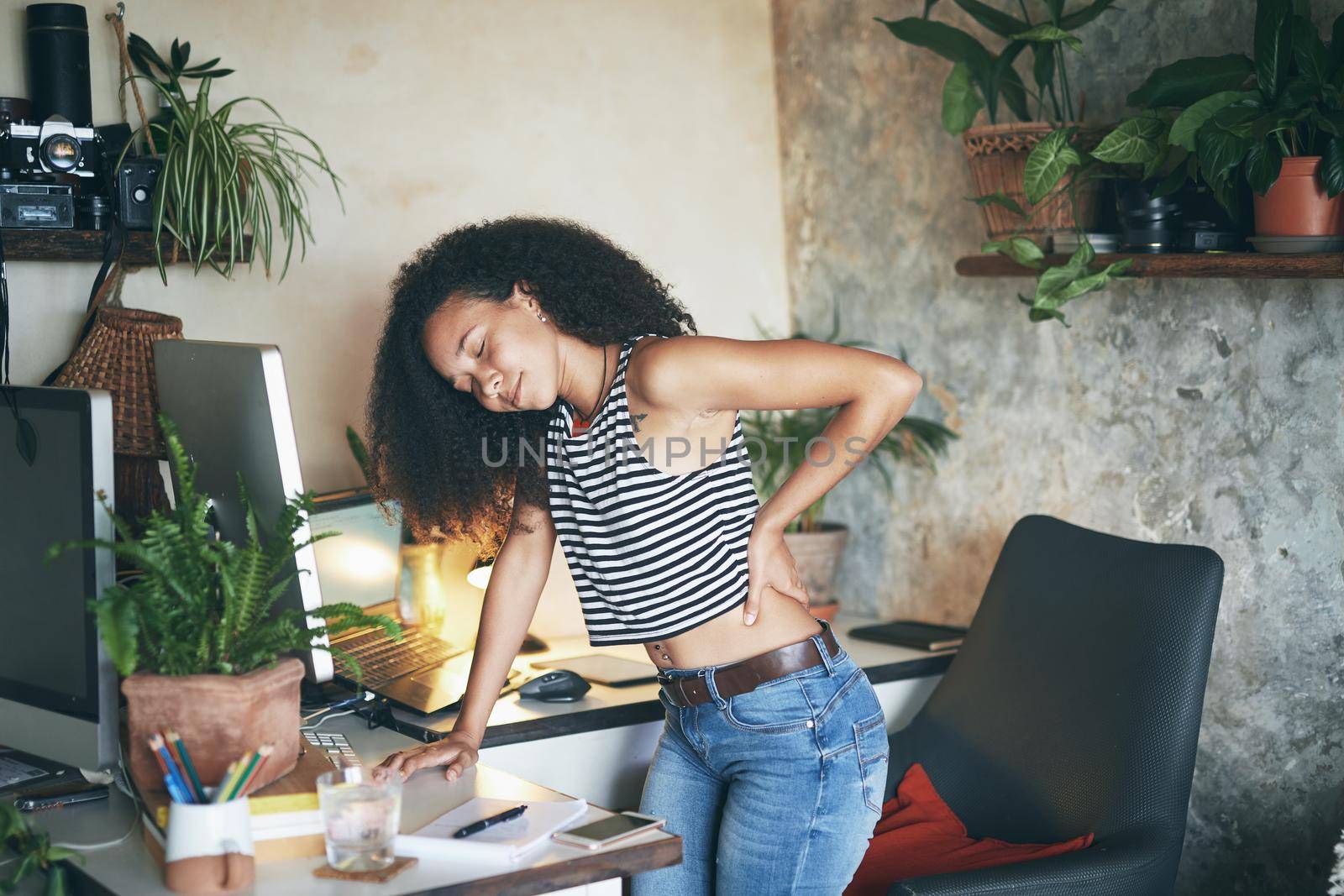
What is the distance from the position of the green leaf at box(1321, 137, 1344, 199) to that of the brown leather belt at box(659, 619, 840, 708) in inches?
40.5

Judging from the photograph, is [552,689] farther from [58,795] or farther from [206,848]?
[206,848]

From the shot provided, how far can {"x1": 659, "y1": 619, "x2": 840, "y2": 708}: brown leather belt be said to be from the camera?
5.77 feet

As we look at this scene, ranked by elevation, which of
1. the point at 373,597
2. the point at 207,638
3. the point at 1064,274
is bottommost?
the point at 373,597

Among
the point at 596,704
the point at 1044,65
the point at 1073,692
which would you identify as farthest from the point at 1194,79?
the point at 596,704

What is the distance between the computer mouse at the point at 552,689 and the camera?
2.22 meters

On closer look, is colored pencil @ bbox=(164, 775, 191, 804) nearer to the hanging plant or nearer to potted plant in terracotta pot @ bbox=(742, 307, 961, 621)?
the hanging plant

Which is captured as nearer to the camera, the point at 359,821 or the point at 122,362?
the point at 359,821

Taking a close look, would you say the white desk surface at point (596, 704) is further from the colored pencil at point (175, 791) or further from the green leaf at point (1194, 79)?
the green leaf at point (1194, 79)

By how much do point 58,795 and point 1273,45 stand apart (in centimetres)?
203

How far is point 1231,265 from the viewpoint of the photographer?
2.01 meters

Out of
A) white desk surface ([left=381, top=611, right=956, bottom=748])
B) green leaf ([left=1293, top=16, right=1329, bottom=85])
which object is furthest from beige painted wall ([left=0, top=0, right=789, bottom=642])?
green leaf ([left=1293, top=16, right=1329, bottom=85])

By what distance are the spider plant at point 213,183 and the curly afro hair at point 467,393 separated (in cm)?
47

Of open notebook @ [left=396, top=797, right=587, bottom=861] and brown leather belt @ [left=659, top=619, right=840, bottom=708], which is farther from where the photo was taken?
brown leather belt @ [left=659, top=619, right=840, bottom=708]

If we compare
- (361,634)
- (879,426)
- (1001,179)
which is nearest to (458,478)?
(361,634)
